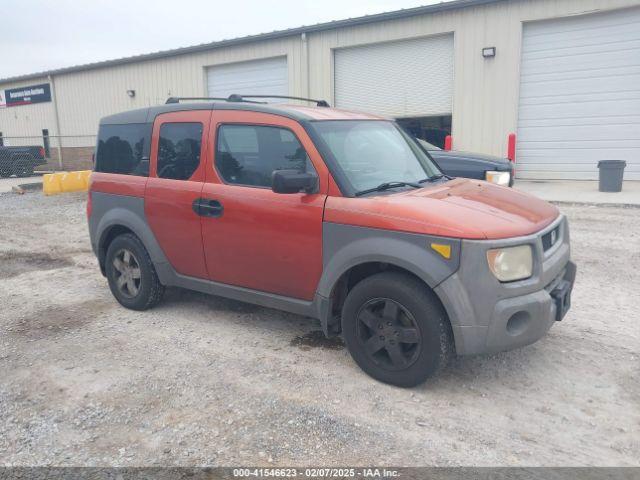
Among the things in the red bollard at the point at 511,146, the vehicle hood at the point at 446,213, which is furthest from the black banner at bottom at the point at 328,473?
the red bollard at the point at 511,146

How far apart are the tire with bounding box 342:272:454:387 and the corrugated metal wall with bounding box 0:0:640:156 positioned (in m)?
12.5

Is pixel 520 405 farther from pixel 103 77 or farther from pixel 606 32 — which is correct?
pixel 103 77

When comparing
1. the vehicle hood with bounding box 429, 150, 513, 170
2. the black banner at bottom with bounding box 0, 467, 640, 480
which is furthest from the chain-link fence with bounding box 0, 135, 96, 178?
the black banner at bottom with bounding box 0, 467, 640, 480

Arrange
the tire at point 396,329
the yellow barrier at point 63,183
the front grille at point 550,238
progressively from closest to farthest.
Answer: the tire at point 396,329 → the front grille at point 550,238 → the yellow barrier at point 63,183

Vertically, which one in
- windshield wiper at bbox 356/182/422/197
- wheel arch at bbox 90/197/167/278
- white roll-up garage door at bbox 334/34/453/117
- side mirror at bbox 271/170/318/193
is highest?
white roll-up garage door at bbox 334/34/453/117

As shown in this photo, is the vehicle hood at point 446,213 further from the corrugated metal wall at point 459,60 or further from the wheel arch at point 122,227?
the corrugated metal wall at point 459,60

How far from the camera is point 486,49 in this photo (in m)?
14.5

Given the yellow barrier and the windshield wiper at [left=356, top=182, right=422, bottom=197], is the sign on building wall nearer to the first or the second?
the yellow barrier

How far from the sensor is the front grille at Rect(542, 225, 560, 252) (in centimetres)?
371

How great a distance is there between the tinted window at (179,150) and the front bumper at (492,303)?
2485mm

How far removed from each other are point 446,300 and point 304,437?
46.4 inches

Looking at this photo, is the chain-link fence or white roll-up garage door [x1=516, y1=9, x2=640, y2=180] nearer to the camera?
white roll-up garage door [x1=516, y1=9, x2=640, y2=180]

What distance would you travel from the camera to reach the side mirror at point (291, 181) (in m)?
3.80

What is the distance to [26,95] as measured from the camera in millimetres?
28594
